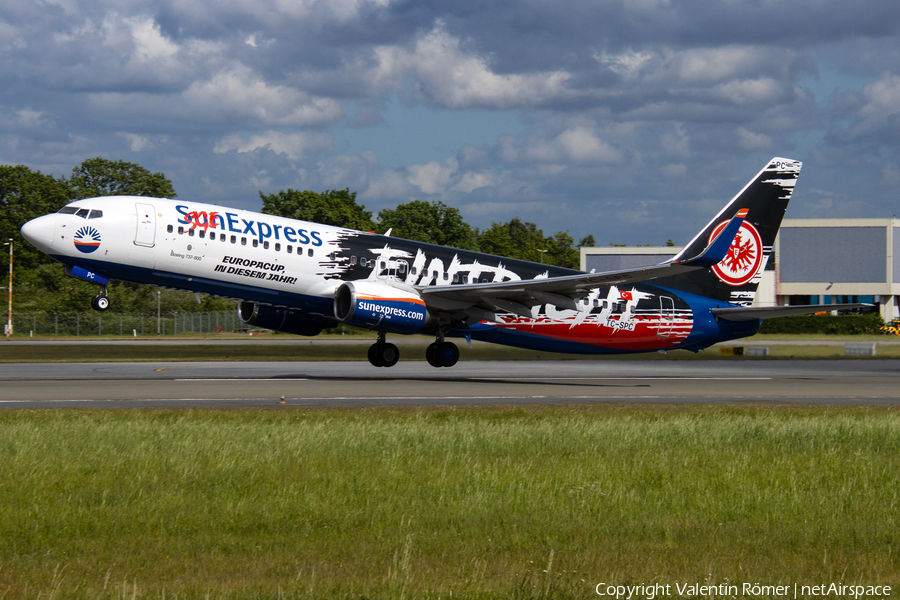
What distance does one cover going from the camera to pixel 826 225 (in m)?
115

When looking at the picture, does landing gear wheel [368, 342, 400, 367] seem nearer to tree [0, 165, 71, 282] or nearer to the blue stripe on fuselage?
the blue stripe on fuselage

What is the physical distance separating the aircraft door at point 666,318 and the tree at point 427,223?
101m

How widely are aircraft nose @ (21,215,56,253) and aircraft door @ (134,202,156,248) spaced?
2.61 m

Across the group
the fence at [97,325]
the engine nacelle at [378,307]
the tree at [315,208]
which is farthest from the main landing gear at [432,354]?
the tree at [315,208]

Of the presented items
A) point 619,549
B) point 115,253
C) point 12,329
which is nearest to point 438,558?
point 619,549

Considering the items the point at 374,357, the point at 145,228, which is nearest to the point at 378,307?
the point at 374,357

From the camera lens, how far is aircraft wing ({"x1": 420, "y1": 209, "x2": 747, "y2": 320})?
98.0 feet

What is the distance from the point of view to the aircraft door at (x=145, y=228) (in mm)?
28516

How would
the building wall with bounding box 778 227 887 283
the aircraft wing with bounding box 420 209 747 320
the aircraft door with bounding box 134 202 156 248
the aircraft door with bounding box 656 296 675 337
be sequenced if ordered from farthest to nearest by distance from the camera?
the building wall with bounding box 778 227 887 283 < the aircraft door with bounding box 656 296 675 337 < the aircraft wing with bounding box 420 209 747 320 < the aircraft door with bounding box 134 202 156 248

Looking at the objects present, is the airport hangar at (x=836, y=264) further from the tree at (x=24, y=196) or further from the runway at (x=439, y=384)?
the tree at (x=24, y=196)

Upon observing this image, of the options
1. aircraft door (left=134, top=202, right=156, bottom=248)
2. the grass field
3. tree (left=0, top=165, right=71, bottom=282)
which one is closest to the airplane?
aircraft door (left=134, top=202, right=156, bottom=248)

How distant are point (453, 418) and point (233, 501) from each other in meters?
8.98

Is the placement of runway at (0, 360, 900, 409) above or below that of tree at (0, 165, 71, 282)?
below

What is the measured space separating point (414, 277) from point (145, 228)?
9.47 meters
